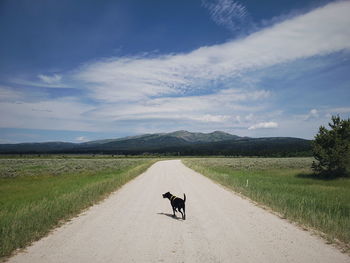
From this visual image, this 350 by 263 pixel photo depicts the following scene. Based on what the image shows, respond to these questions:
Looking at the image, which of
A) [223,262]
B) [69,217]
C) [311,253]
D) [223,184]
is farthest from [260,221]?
→ [223,184]

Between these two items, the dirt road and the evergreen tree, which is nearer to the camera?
the dirt road

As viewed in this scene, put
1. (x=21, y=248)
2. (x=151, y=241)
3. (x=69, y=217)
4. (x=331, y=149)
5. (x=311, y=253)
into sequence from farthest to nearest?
(x=331, y=149) → (x=69, y=217) → (x=151, y=241) → (x=21, y=248) → (x=311, y=253)

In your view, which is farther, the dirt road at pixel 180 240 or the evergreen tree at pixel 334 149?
the evergreen tree at pixel 334 149

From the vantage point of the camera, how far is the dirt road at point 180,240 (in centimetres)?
604

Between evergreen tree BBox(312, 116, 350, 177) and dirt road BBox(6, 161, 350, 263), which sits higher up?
evergreen tree BBox(312, 116, 350, 177)

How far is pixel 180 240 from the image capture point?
24.2 ft

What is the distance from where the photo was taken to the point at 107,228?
8.59 m

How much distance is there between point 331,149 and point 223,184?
22474mm

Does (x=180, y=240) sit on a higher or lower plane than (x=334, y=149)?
lower

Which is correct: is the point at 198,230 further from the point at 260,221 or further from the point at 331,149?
the point at 331,149

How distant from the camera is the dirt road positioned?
19.8ft

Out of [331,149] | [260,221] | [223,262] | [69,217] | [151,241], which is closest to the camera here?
[223,262]

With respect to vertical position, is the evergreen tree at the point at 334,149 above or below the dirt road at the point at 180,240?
above

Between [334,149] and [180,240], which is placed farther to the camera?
[334,149]
